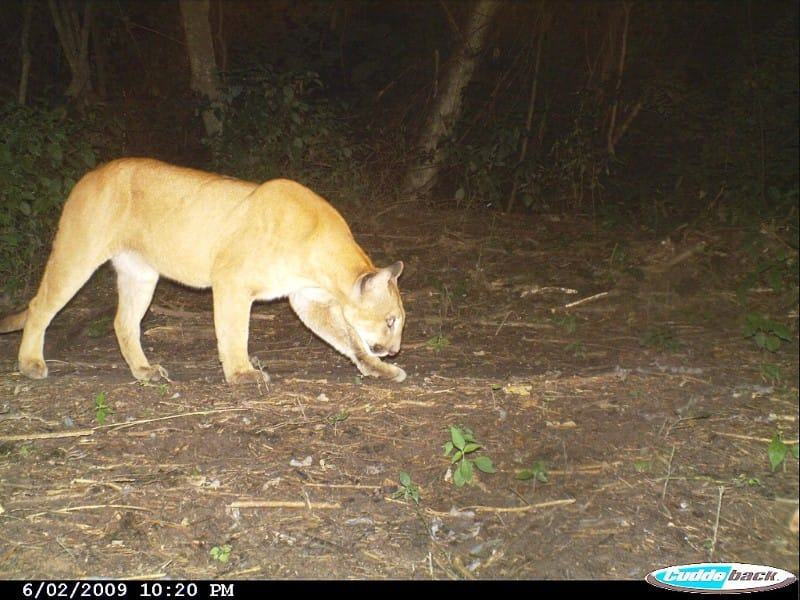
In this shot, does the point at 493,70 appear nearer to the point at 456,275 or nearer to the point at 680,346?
the point at 456,275

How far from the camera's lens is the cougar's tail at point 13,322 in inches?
255

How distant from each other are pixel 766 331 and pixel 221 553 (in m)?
3.90

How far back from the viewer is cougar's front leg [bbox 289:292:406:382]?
5.98m

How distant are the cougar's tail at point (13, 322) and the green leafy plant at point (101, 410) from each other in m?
1.73

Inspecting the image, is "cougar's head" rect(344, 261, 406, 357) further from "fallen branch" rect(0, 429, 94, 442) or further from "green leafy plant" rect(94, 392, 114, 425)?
"fallen branch" rect(0, 429, 94, 442)

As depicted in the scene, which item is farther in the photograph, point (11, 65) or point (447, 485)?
point (11, 65)

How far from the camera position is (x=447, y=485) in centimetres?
419

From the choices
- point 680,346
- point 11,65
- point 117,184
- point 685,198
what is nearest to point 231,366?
point 117,184

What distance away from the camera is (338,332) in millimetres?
6156

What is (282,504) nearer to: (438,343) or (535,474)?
(535,474)

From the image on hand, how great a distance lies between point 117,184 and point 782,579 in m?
4.98

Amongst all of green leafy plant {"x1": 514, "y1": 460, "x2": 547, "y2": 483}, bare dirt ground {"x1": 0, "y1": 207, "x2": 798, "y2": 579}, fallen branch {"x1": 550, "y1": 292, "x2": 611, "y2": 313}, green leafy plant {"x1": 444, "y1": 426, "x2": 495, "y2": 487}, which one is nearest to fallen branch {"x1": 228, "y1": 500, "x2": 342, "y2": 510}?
bare dirt ground {"x1": 0, "y1": 207, "x2": 798, "y2": 579}

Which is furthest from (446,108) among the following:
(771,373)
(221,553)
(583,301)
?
(221,553)

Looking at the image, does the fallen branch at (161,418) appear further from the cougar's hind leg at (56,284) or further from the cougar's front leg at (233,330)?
the cougar's hind leg at (56,284)
